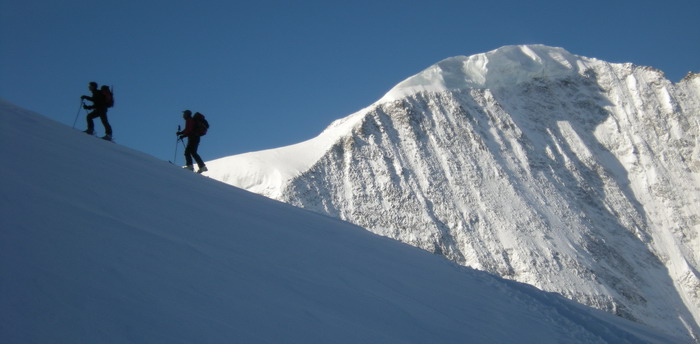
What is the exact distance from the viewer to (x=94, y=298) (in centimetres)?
360

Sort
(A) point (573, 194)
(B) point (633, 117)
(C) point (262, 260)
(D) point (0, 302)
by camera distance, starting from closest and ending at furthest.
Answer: (D) point (0, 302)
(C) point (262, 260)
(A) point (573, 194)
(B) point (633, 117)

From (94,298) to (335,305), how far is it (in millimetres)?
2087

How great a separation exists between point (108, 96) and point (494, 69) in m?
59.1

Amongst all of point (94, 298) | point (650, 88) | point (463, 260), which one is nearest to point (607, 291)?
point (463, 260)

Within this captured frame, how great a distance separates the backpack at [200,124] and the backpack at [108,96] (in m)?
1.50

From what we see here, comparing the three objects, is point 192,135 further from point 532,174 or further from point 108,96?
point 532,174

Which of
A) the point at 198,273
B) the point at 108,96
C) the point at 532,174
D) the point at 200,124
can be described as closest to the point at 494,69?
the point at 532,174

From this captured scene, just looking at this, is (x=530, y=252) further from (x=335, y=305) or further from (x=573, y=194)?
(x=335, y=305)

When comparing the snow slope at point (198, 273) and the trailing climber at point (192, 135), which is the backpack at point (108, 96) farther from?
the snow slope at point (198, 273)

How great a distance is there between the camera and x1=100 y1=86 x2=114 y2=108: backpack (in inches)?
443

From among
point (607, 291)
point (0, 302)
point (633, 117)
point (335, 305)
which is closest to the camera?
point (0, 302)

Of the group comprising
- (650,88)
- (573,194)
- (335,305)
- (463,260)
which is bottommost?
(335,305)

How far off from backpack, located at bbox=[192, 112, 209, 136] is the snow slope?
280cm

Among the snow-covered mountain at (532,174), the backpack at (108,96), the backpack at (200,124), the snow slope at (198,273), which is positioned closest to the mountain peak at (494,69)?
the snow-covered mountain at (532,174)
